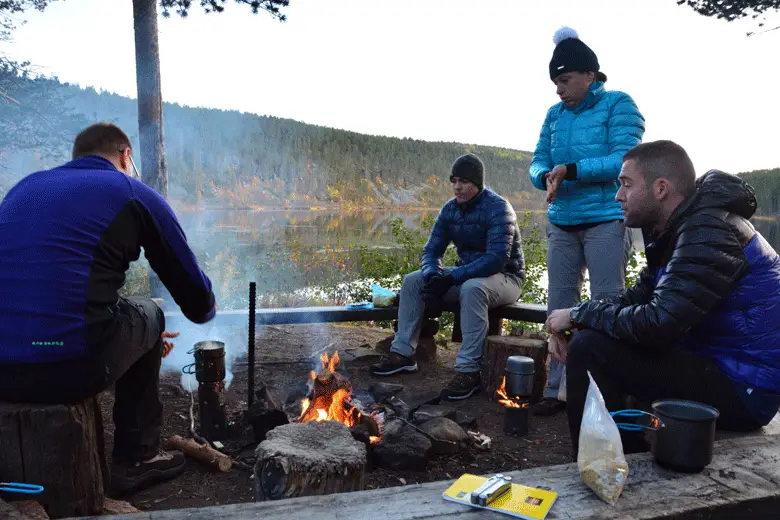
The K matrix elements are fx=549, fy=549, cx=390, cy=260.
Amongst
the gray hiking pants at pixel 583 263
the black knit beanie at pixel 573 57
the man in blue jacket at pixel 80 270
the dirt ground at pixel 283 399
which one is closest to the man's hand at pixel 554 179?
the gray hiking pants at pixel 583 263

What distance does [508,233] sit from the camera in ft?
15.8

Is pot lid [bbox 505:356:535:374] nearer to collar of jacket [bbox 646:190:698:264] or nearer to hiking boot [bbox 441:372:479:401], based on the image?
hiking boot [bbox 441:372:479:401]

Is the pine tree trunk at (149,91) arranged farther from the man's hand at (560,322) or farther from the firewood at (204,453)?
the man's hand at (560,322)

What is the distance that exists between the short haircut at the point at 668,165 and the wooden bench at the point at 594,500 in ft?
3.83

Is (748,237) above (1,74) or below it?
below

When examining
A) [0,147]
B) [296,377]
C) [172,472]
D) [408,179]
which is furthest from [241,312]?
[408,179]

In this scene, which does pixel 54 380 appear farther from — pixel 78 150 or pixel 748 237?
pixel 748 237

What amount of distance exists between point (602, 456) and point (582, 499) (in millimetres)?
156

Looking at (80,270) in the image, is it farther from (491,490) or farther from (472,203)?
(472,203)

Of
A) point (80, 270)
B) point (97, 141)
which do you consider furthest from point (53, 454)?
point (97, 141)

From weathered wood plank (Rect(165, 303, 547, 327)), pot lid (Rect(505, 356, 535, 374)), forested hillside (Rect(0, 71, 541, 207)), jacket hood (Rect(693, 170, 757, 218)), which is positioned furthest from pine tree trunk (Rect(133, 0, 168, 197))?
forested hillside (Rect(0, 71, 541, 207))

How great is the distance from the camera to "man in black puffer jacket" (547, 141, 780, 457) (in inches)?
86.7

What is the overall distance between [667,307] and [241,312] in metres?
3.90

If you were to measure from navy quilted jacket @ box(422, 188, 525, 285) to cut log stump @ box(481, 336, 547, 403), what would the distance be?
67 cm
